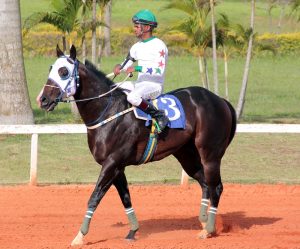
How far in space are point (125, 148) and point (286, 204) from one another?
395 cm

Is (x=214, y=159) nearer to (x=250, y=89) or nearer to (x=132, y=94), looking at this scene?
(x=132, y=94)

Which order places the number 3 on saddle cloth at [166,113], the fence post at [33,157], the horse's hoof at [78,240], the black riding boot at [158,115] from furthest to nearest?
the fence post at [33,157] → the number 3 on saddle cloth at [166,113] → the black riding boot at [158,115] → the horse's hoof at [78,240]

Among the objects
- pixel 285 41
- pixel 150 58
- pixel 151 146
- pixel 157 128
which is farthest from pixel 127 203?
pixel 285 41

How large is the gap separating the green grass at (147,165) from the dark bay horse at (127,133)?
4085mm

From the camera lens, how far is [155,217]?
491 inches

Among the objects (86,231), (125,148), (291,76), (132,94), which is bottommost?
(291,76)

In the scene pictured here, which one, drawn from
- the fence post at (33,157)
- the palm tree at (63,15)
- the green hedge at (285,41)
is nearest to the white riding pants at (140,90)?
the fence post at (33,157)

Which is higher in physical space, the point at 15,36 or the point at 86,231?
the point at 15,36

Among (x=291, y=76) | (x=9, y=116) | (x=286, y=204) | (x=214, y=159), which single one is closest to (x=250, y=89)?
(x=291, y=76)

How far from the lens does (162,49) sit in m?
10.5

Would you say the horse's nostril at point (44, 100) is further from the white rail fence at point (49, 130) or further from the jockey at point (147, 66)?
the white rail fence at point (49, 130)

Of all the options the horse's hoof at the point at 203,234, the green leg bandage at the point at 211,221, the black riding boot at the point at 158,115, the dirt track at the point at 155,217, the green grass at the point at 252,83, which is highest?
the black riding boot at the point at 158,115

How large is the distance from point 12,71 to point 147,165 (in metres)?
3.91

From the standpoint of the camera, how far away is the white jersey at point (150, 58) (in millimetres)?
10477
